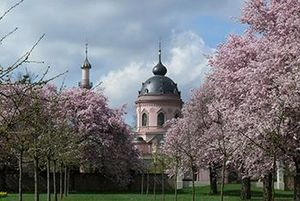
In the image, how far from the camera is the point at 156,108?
4262 inches

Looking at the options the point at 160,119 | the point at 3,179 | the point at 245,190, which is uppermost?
the point at 160,119

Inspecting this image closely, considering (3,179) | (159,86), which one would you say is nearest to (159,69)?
(159,86)

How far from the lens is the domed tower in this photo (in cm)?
10731

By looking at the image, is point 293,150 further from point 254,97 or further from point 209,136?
point 209,136

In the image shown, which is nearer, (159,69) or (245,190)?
(245,190)

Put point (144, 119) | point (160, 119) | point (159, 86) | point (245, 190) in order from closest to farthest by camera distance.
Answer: point (245, 190) < point (160, 119) < point (144, 119) < point (159, 86)

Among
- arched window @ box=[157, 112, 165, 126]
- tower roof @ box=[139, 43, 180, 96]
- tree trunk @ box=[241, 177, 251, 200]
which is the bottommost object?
tree trunk @ box=[241, 177, 251, 200]

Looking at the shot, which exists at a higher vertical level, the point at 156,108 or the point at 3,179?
the point at 156,108

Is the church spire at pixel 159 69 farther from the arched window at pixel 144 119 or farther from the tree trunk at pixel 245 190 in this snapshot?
the tree trunk at pixel 245 190

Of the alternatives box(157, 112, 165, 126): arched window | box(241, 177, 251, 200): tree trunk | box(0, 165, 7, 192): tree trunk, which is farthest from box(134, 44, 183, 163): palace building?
box(241, 177, 251, 200): tree trunk

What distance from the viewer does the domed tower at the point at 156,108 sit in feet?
352

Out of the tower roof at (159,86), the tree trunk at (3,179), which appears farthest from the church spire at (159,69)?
the tree trunk at (3,179)

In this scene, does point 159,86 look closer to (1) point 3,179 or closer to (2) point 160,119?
(2) point 160,119

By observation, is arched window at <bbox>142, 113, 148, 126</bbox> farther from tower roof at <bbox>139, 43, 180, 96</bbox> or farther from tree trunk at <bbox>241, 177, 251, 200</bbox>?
tree trunk at <bbox>241, 177, 251, 200</bbox>
